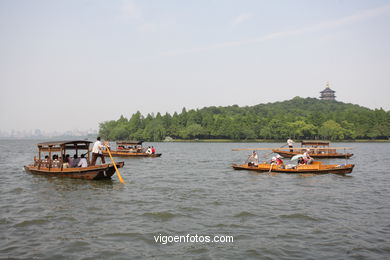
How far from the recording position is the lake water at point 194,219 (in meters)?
10.1

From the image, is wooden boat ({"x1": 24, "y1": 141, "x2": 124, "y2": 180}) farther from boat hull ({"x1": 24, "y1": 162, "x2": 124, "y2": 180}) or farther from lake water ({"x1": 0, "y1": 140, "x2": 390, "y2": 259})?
lake water ({"x1": 0, "y1": 140, "x2": 390, "y2": 259})

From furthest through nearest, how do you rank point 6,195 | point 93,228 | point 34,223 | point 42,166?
1. point 42,166
2. point 6,195
3. point 34,223
4. point 93,228

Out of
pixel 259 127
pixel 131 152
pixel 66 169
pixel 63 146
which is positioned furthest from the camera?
pixel 259 127

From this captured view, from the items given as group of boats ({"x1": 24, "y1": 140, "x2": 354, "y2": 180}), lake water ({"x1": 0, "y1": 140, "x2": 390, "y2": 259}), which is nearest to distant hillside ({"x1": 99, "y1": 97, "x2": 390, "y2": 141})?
group of boats ({"x1": 24, "y1": 140, "x2": 354, "y2": 180})

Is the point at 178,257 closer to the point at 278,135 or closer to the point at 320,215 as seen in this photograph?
the point at 320,215

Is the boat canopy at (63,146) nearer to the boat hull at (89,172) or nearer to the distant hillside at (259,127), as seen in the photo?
the boat hull at (89,172)

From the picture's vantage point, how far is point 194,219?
13.6 m

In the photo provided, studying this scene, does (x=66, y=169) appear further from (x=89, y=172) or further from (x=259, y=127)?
(x=259, y=127)

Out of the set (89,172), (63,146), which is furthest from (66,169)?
(89,172)

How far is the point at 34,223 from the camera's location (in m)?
13.1

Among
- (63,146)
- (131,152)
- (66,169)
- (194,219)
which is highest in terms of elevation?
(63,146)

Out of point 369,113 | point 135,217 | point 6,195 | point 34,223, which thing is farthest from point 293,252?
point 369,113

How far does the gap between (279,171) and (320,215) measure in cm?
1367

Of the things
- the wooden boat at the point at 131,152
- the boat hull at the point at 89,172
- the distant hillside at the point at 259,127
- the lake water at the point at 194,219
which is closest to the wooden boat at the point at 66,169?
the boat hull at the point at 89,172
